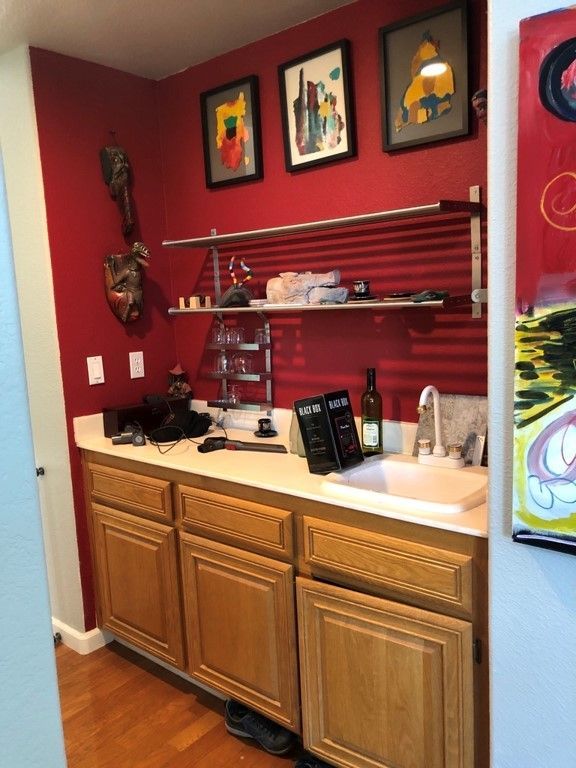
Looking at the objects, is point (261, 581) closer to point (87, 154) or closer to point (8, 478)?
point (8, 478)

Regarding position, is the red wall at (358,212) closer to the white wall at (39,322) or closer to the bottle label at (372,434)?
the bottle label at (372,434)

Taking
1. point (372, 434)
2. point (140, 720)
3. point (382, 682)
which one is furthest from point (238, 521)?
point (140, 720)

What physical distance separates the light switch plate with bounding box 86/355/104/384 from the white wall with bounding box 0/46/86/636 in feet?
0.44

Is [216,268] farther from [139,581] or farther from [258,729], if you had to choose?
[258,729]

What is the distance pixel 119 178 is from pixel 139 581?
166 cm

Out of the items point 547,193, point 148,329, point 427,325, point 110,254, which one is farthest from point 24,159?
point 547,193

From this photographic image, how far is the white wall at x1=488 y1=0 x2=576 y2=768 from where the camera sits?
4.18 ft

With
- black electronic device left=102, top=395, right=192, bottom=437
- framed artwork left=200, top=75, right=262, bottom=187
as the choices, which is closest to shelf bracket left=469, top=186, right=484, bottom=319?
framed artwork left=200, top=75, right=262, bottom=187

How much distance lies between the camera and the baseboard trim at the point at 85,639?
2.76 m

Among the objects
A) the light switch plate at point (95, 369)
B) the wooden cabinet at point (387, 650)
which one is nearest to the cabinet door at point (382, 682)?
the wooden cabinet at point (387, 650)

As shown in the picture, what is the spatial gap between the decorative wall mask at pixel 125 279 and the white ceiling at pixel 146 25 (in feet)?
2.54

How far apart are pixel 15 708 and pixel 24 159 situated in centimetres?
241

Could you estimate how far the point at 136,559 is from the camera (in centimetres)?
247

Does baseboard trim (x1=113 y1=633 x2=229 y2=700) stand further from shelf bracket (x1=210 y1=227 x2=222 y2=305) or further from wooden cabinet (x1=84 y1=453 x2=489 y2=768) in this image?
shelf bracket (x1=210 y1=227 x2=222 y2=305)
